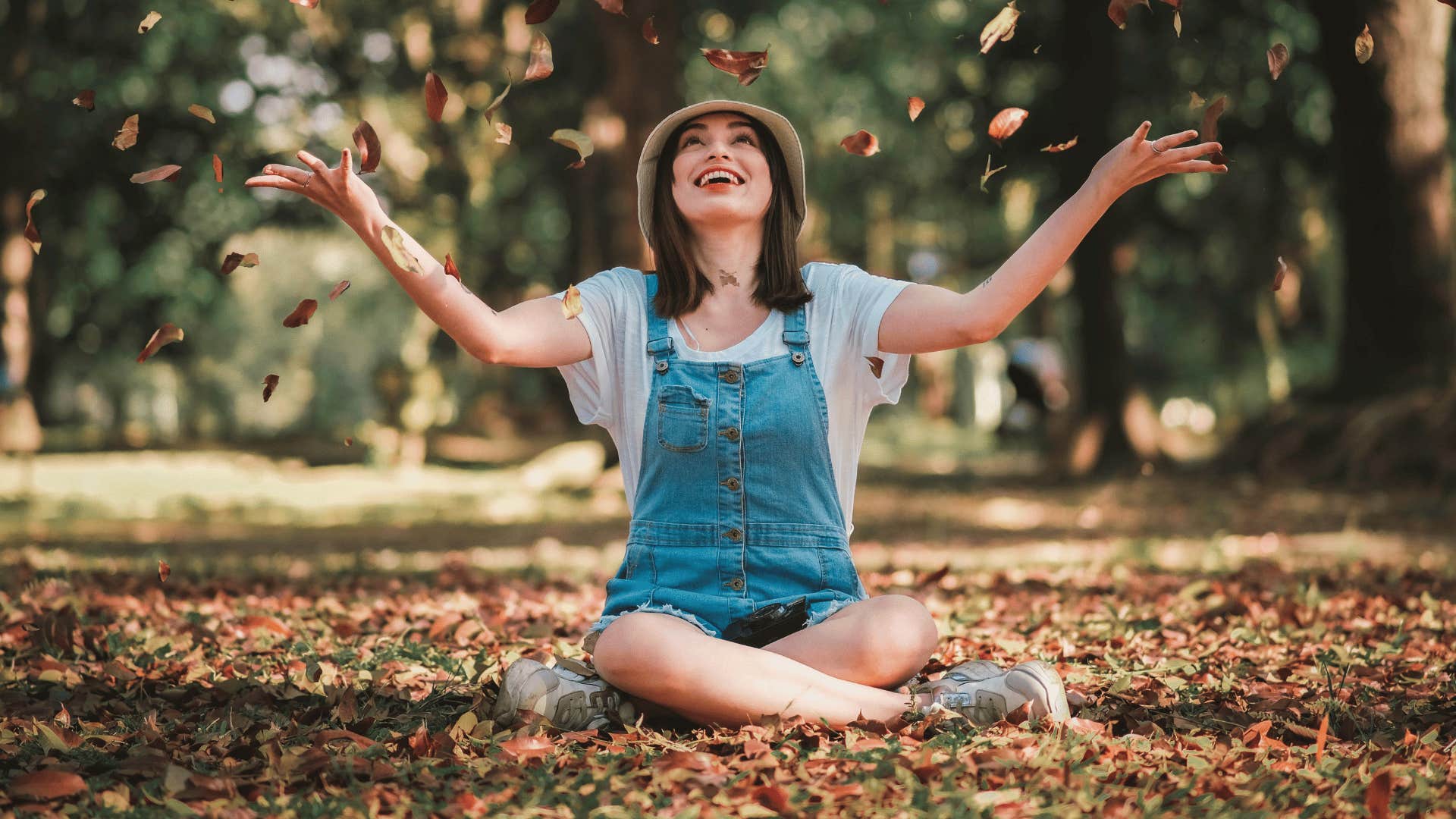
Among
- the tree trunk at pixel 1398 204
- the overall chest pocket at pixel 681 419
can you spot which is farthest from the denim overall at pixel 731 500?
the tree trunk at pixel 1398 204

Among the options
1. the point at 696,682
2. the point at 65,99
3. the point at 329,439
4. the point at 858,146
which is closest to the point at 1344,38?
the point at 858,146

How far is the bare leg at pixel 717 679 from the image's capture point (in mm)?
3354

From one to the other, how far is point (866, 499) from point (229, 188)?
19.2m

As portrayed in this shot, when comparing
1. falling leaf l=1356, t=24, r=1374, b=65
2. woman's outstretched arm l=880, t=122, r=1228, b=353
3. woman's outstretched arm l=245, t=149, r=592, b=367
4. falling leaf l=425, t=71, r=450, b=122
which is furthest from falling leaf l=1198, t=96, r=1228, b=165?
falling leaf l=425, t=71, r=450, b=122

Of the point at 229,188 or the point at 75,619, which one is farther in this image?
the point at 229,188

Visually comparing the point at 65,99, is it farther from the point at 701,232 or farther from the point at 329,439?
the point at 701,232

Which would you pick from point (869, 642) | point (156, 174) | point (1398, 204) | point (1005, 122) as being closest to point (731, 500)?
point (869, 642)

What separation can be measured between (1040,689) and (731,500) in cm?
92

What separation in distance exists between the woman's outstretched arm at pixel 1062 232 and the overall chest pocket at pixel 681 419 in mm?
665

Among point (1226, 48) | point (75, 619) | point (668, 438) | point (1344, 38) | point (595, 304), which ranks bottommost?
point (75, 619)

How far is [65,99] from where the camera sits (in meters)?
24.2

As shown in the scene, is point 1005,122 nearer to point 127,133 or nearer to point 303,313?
point 303,313

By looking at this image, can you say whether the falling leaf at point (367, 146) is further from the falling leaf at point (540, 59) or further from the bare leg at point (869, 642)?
the bare leg at point (869, 642)

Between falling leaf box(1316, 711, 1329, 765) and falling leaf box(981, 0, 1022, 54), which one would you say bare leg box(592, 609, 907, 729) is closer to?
falling leaf box(1316, 711, 1329, 765)
